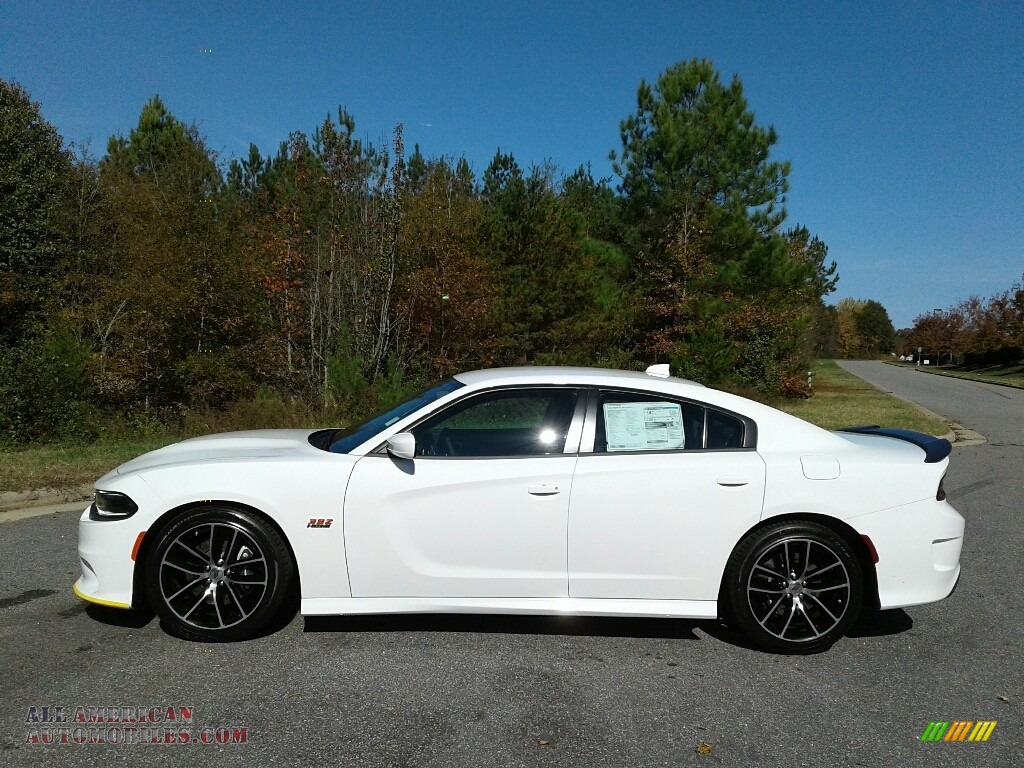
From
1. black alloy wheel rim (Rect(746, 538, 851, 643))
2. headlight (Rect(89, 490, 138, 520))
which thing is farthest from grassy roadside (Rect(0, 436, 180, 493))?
black alloy wheel rim (Rect(746, 538, 851, 643))

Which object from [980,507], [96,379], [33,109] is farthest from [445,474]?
[33,109]

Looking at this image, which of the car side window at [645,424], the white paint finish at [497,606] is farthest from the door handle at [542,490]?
the white paint finish at [497,606]

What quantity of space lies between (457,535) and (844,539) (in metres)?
2.05

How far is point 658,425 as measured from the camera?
12.7 feet

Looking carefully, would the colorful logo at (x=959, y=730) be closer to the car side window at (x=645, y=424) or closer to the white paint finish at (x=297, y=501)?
the car side window at (x=645, y=424)

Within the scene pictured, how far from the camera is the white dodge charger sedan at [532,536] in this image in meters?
3.59

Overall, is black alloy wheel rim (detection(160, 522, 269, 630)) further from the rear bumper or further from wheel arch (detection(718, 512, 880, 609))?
the rear bumper

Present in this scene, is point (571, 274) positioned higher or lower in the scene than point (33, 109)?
lower

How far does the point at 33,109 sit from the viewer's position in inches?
680

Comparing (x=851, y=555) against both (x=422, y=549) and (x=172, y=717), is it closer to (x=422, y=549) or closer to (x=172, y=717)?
(x=422, y=549)

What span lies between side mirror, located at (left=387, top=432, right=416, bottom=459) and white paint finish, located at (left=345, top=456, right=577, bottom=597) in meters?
0.17

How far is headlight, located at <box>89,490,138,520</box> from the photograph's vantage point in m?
3.61

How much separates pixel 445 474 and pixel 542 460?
0.51 meters

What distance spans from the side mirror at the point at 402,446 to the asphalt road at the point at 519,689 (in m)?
1.03
